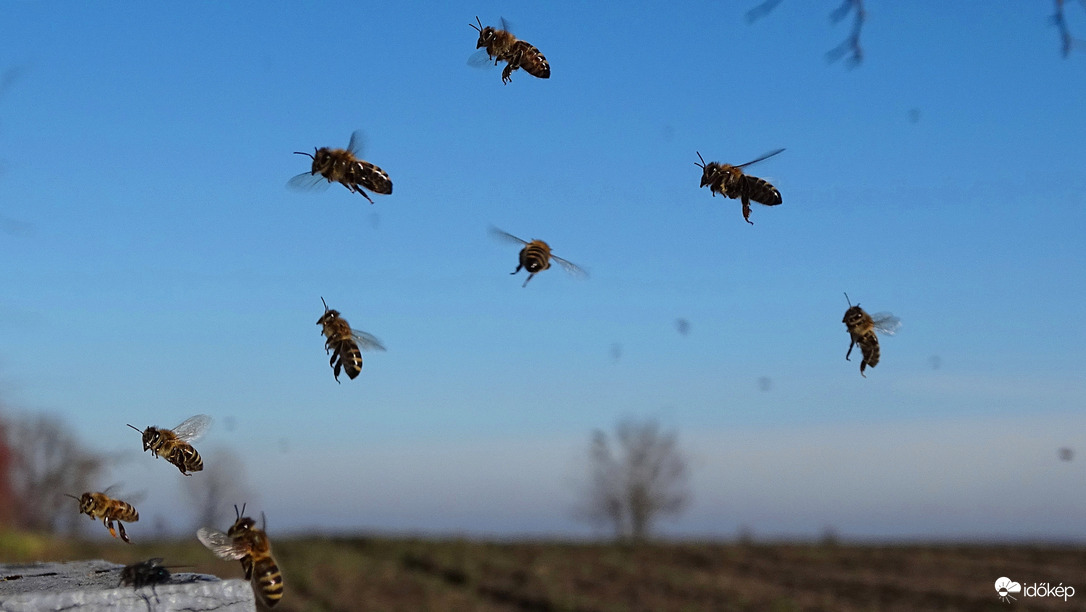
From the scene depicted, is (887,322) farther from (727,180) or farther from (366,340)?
(366,340)

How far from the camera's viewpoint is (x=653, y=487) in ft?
89.5

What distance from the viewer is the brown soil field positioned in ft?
42.7

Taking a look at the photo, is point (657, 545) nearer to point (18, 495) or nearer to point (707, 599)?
point (707, 599)

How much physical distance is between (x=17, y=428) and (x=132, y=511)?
2330cm

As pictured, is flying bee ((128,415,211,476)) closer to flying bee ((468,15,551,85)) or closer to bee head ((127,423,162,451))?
bee head ((127,423,162,451))

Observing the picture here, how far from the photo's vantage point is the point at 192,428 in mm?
4961

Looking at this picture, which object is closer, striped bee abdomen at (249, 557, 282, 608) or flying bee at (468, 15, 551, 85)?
striped bee abdomen at (249, 557, 282, 608)

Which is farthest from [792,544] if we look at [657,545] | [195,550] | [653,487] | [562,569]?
[195,550]

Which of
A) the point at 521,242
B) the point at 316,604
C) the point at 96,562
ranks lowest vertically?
the point at 316,604

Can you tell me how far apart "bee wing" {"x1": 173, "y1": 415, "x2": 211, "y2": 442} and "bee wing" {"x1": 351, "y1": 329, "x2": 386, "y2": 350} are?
90 centimetres

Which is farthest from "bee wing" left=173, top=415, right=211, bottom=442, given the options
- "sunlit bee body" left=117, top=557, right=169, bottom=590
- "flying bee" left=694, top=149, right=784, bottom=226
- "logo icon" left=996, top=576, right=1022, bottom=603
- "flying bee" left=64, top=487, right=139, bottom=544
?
"logo icon" left=996, top=576, right=1022, bottom=603

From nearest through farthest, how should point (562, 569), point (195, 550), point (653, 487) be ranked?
point (562, 569) < point (195, 550) < point (653, 487)

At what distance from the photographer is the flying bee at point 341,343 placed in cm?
474

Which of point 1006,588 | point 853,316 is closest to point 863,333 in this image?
point 853,316
